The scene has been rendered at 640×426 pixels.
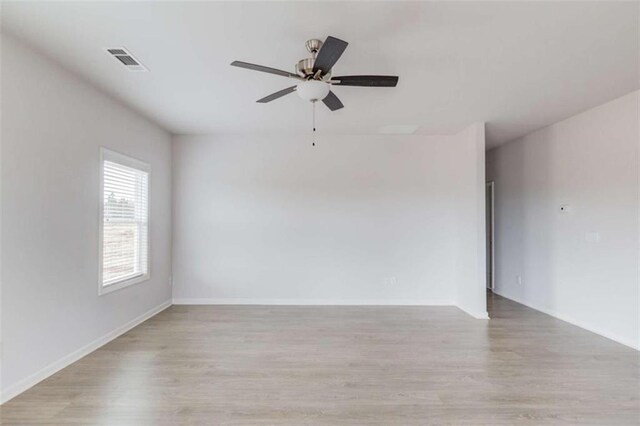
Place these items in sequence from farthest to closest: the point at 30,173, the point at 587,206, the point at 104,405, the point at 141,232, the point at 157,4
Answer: the point at 141,232, the point at 587,206, the point at 30,173, the point at 104,405, the point at 157,4

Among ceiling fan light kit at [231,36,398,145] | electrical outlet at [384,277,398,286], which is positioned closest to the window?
ceiling fan light kit at [231,36,398,145]

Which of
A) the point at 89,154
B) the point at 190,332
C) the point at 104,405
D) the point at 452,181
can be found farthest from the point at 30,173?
the point at 452,181

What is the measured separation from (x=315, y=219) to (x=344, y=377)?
2721mm

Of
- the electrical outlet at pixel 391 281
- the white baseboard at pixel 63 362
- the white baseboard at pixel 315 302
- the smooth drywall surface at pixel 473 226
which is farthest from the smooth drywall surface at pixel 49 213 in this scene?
the smooth drywall surface at pixel 473 226

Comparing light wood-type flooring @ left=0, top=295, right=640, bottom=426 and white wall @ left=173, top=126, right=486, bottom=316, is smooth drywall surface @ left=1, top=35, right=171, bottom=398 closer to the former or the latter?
light wood-type flooring @ left=0, top=295, right=640, bottom=426

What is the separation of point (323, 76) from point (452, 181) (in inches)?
137

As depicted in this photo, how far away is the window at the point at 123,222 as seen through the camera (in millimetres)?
3438

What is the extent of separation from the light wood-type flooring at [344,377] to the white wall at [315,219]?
991 millimetres

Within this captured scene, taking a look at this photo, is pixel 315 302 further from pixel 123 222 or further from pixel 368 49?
pixel 368 49

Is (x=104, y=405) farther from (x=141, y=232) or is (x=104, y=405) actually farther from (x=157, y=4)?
(x=157, y=4)

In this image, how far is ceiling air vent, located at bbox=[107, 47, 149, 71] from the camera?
2.51 metres

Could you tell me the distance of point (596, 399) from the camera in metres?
2.36

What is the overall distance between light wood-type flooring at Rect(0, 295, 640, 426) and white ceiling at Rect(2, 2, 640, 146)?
2653 mm

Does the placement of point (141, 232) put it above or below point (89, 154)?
below
